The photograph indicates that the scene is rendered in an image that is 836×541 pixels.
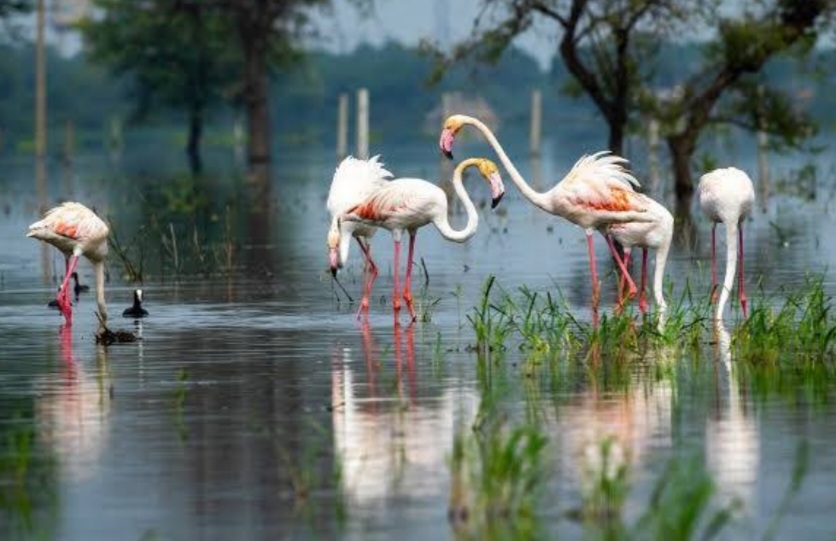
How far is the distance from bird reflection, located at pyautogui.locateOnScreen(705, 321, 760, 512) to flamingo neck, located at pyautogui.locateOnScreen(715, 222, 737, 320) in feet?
8.17

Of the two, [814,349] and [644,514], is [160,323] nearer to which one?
[814,349]

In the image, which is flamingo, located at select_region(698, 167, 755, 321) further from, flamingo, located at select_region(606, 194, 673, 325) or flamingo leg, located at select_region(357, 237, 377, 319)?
flamingo leg, located at select_region(357, 237, 377, 319)

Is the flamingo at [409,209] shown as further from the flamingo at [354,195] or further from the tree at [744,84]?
the tree at [744,84]

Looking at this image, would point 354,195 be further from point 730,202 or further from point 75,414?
point 75,414

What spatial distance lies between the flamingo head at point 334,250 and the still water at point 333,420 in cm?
42

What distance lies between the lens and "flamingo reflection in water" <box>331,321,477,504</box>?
10.3 m

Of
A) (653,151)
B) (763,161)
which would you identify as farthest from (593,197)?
(763,161)

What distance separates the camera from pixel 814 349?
1471 centimetres

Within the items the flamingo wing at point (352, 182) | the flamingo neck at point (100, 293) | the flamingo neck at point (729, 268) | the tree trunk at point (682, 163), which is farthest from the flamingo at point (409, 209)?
the tree trunk at point (682, 163)

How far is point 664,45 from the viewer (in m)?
41.9

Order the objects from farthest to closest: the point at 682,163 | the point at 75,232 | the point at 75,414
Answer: the point at 682,163
the point at 75,232
the point at 75,414

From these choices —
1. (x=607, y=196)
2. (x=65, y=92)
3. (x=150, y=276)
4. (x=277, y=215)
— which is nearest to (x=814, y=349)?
(x=607, y=196)

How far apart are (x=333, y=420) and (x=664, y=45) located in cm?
3033

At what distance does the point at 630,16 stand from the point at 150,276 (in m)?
17.6
